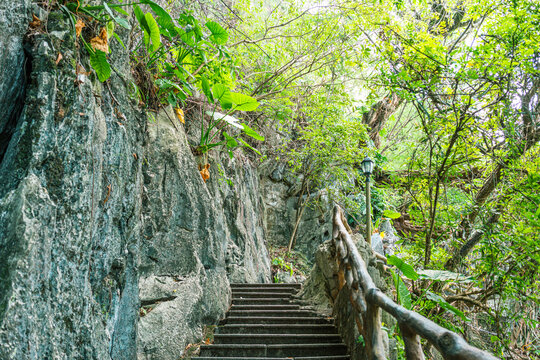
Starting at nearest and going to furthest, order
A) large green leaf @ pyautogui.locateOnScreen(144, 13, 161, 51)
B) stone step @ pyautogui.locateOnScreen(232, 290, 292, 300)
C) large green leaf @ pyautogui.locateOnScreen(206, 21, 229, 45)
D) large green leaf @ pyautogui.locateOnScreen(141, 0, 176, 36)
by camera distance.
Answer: large green leaf @ pyautogui.locateOnScreen(141, 0, 176, 36)
large green leaf @ pyautogui.locateOnScreen(144, 13, 161, 51)
large green leaf @ pyautogui.locateOnScreen(206, 21, 229, 45)
stone step @ pyautogui.locateOnScreen(232, 290, 292, 300)

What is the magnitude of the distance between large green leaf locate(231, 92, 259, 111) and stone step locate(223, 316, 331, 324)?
2.94 meters

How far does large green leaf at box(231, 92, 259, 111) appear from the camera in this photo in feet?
13.5

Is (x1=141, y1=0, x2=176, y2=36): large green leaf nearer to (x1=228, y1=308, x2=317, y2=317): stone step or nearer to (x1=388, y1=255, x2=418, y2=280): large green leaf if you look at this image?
(x1=388, y1=255, x2=418, y2=280): large green leaf

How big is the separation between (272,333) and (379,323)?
2.21 meters

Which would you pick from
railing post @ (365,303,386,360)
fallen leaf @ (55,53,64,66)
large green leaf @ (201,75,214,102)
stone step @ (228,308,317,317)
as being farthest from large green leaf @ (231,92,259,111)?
stone step @ (228,308,317,317)

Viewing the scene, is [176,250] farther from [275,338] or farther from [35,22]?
[35,22]

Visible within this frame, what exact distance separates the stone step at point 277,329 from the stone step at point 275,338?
26 cm

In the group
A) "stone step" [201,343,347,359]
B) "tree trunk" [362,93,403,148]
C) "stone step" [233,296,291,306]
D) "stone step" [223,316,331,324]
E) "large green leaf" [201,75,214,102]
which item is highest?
"tree trunk" [362,93,403,148]

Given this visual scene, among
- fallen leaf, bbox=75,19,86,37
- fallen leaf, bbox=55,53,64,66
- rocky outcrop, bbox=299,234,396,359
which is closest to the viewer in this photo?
fallen leaf, bbox=55,53,64,66

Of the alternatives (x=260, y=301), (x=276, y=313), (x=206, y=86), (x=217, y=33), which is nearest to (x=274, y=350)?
(x=276, y=313)

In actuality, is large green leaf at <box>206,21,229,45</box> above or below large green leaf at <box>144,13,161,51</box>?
above

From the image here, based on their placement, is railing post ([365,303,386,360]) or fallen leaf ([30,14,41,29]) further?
railing post ([365,303,386,360])

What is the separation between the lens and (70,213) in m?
2.02

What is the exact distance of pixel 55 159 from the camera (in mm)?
1958
